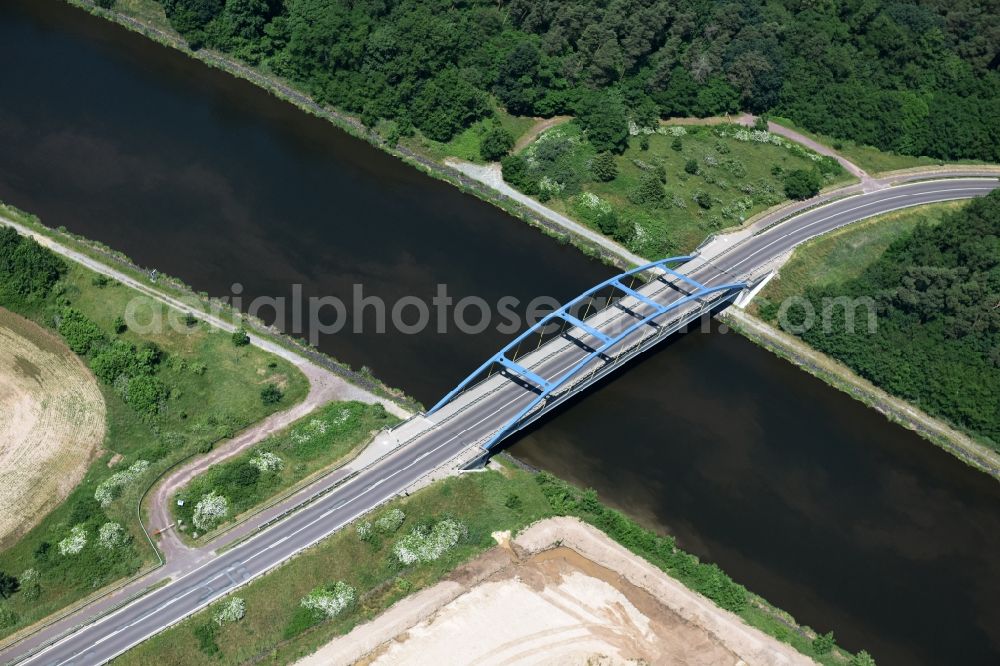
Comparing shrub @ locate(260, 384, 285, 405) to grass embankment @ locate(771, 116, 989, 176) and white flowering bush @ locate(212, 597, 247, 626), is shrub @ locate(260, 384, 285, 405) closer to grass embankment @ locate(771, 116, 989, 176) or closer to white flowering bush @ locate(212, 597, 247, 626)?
white flowering bush @ locate(212, 597, 247, 626)

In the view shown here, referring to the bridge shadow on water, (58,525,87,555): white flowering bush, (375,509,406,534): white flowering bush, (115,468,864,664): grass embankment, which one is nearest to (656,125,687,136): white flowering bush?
the bridge shadow on water

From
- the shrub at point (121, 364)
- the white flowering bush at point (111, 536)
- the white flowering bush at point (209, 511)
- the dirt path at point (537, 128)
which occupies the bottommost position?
the white flowering bush at point (111, 536)

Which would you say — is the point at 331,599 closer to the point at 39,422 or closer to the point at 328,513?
the point at 328,513

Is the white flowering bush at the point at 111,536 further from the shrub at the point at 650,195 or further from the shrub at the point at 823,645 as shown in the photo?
the shrub at the point at 650,195

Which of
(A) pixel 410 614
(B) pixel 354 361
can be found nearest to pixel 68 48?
(B) pixel 354 361

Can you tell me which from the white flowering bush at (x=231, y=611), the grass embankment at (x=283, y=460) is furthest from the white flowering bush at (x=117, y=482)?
the white flowering bush at (x=231, y=611)
